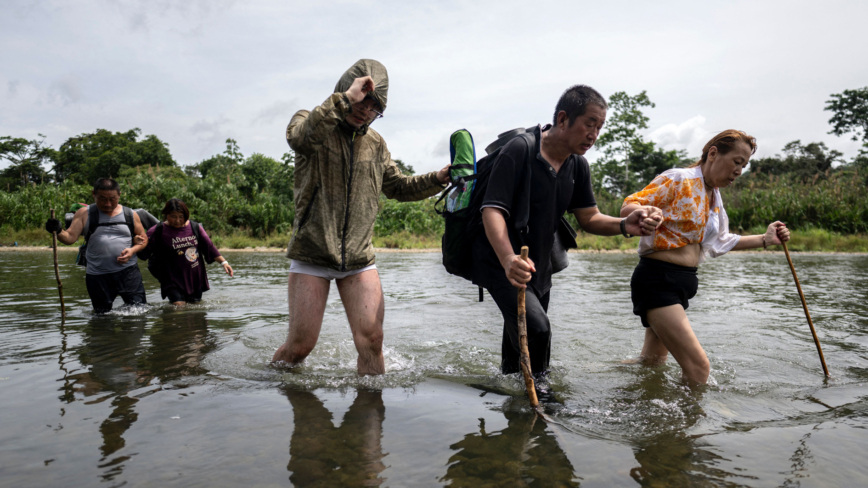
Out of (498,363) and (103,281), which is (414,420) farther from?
(103,281)

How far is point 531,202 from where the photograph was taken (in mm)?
3301

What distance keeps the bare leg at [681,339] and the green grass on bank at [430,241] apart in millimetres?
17537

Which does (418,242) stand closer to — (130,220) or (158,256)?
(158,256)

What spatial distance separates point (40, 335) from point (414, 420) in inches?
169

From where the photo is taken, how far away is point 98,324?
6.21 m

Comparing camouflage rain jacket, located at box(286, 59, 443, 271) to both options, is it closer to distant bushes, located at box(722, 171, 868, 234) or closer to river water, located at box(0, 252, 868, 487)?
river water, located at box(0, 252, 868, 487)

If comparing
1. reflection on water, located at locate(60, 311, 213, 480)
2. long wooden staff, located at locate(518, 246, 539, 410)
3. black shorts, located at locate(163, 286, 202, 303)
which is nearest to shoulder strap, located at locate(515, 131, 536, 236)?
long wooden staff, located at locate(518, 246, 539, 410)

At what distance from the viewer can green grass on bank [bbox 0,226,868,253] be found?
67.6 feet

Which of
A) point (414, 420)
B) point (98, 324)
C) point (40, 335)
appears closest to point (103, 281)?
point (98, 324)

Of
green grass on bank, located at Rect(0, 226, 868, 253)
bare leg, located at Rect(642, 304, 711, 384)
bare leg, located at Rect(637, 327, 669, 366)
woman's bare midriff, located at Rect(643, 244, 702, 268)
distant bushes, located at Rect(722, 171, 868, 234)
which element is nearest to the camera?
bare leg, located at Rect(642, 304, 711, 384)

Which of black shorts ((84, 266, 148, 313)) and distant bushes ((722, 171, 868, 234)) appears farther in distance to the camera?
distant bushes ((722, 171, 868, 234))

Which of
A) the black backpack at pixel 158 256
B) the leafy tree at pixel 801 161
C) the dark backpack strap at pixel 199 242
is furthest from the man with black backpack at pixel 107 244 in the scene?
the leafy tree at pixel 801 161

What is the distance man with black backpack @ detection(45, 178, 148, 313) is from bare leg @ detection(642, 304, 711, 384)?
581 cm

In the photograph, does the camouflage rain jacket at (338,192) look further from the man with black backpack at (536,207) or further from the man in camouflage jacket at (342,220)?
the man with black backpack at (536,207)
